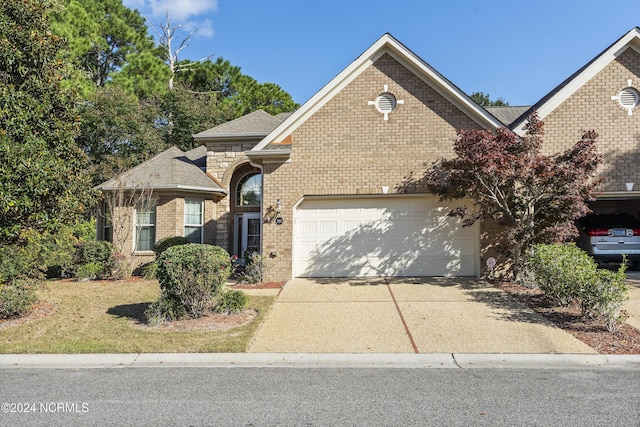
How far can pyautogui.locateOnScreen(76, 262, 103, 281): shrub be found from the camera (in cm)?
1281

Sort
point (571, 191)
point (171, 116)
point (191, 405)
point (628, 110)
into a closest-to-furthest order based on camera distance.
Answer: point (191, 405) < point (571, 191) < point (628, 110) < point (171, 116)

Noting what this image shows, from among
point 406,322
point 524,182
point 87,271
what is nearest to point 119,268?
point 87,271

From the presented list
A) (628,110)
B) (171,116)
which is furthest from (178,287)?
(171,116)

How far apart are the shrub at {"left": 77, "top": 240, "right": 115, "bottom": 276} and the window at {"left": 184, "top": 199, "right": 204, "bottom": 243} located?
2.56 metres

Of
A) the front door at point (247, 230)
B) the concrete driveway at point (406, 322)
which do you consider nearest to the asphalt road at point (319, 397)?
the concrete driveway at point (406, 322)

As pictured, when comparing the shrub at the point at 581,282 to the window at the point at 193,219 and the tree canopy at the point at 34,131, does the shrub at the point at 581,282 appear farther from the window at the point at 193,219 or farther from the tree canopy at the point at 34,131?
the window at the point at 193,219

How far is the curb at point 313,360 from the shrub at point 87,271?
22.7ft

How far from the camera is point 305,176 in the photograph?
11.9 metres

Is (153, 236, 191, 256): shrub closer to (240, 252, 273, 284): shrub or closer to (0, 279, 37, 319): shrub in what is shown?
(240, 252, 273, 284): shrub

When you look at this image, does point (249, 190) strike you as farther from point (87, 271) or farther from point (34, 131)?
point (34, 131)

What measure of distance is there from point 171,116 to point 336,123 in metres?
18.5

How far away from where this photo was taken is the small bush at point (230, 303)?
827 centimetres

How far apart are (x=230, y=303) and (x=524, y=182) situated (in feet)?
23.2

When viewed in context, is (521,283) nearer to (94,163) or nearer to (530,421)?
(530,421)
